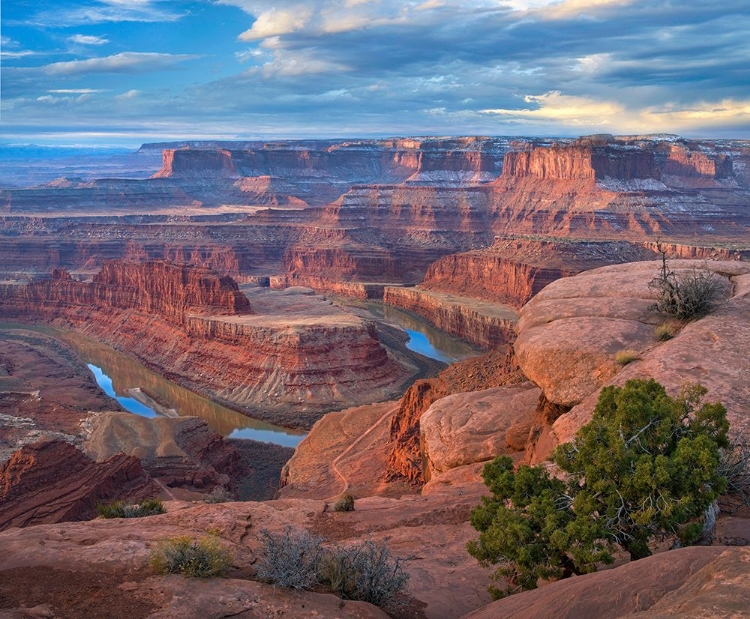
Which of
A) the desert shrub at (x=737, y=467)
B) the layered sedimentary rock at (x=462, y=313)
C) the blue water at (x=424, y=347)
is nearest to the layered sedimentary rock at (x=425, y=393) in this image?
the desert shrub at (x=737, y=467)

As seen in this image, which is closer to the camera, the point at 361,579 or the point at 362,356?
the point at 361,579

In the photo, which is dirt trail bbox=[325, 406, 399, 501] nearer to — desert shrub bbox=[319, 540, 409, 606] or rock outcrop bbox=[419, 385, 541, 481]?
rock outcrop bbox=[419, 385, 541, 481]

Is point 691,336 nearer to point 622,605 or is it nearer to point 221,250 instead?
point 622,605

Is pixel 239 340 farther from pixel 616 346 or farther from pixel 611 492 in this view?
pixel 611 492

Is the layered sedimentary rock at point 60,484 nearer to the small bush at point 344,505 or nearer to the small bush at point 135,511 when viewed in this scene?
the small bush at point 135,511

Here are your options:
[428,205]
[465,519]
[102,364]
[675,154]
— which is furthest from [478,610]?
[675,154]

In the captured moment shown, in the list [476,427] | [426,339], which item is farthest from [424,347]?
[476,427]
